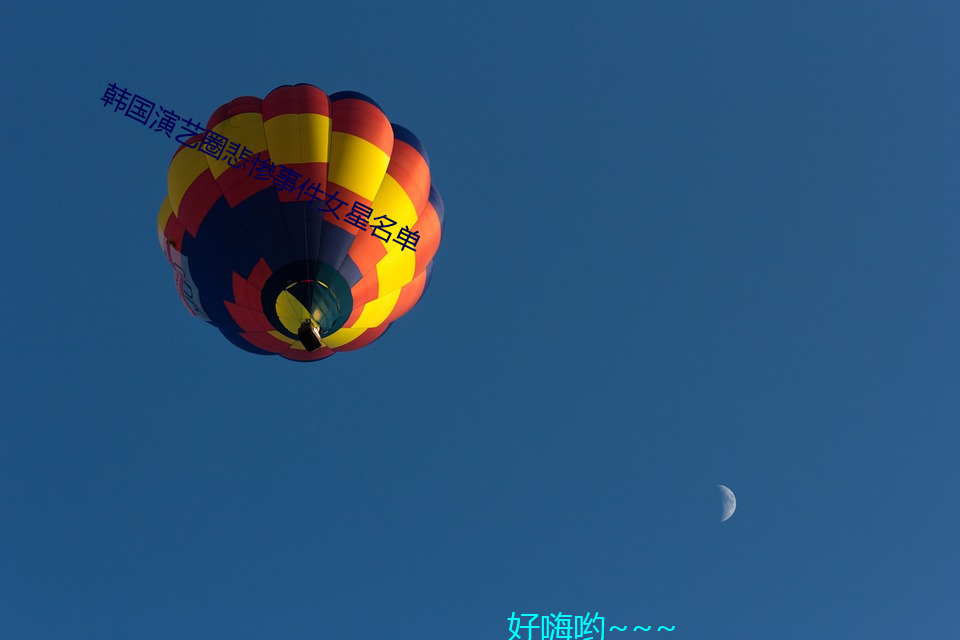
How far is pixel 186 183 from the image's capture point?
1127 cm

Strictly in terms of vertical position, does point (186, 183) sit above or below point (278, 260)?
above

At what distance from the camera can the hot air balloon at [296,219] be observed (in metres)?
10.6

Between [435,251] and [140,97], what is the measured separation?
19.1 ft

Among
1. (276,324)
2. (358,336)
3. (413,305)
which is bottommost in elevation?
(276,324)

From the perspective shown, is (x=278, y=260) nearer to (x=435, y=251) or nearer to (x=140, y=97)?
(x=435, y=251)

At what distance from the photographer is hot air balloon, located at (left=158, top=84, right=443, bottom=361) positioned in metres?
10.6

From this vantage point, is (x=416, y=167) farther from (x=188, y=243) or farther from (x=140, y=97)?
(x=140, y=97)

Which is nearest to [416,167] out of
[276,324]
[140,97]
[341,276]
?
[341,276]

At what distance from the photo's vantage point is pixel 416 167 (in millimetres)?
11914

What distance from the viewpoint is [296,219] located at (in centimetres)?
1059

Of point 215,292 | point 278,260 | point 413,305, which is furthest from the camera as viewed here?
point 413,305

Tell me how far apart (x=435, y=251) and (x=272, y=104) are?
11.3 ft

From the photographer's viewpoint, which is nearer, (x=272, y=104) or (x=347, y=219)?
(x=347, y=219)

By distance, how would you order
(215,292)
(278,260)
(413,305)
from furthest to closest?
(413,305) < (215,292) < (278,260)
